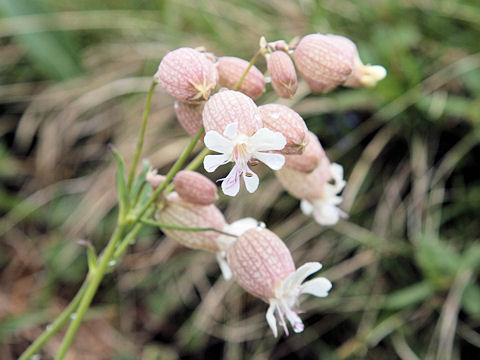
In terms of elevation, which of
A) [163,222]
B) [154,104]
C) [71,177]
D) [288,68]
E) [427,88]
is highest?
[288,68]

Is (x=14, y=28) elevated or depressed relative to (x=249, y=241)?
depressed

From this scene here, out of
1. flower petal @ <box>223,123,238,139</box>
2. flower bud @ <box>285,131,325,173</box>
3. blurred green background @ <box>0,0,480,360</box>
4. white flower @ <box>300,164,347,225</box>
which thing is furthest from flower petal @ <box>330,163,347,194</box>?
blurred green background @ <box>0,0,480,360</box>

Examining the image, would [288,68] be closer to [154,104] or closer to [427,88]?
[427,88]

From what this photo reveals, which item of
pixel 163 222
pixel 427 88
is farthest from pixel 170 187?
pixel 427 88

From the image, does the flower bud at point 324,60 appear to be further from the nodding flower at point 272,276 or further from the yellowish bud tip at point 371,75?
Result: the nodding flower at point 272,276

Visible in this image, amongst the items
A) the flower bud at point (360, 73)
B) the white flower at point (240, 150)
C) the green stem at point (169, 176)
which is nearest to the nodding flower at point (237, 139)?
the white flower at point (240, 150)
